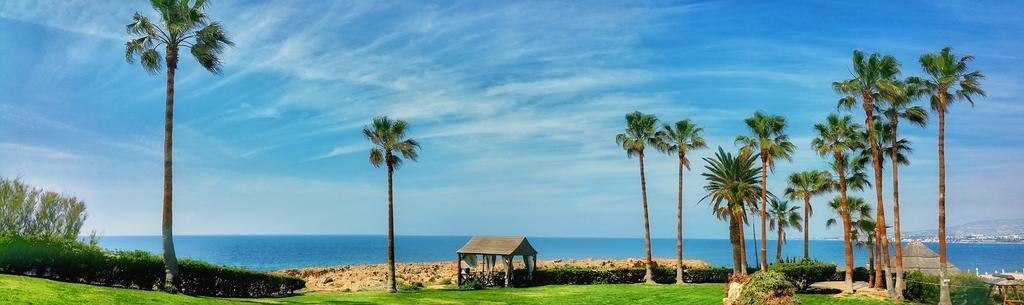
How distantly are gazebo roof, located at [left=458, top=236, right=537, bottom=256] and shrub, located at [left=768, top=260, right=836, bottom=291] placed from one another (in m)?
15.4

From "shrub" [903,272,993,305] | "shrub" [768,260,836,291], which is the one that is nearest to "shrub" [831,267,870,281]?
"shrub" [768,260,836,291]

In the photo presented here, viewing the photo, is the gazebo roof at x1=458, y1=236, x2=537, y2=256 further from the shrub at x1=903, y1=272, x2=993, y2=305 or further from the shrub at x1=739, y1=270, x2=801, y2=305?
the shrub at x1=739, y1=270, x2=801, y2=305

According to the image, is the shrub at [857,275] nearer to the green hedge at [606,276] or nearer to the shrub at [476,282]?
the green hedge at [606,276]

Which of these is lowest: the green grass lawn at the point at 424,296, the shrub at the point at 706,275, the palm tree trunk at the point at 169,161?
the shrub at the point at 706,275

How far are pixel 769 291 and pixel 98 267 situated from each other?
79.5ft

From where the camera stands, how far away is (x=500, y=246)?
142 feet

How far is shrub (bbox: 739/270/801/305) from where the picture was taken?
2050 cm

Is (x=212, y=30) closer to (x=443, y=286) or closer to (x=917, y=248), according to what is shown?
(x=443, y=286)

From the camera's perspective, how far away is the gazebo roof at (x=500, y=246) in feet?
139

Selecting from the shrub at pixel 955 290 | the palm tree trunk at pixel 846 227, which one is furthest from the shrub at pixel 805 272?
the shrub at pixel 955 290

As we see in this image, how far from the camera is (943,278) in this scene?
2817cm

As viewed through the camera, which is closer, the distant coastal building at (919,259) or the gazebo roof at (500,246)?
the distant coastal building at (919,259)

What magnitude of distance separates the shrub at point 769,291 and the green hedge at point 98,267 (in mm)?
22735

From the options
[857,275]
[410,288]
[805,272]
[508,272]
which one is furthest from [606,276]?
[857,275]
